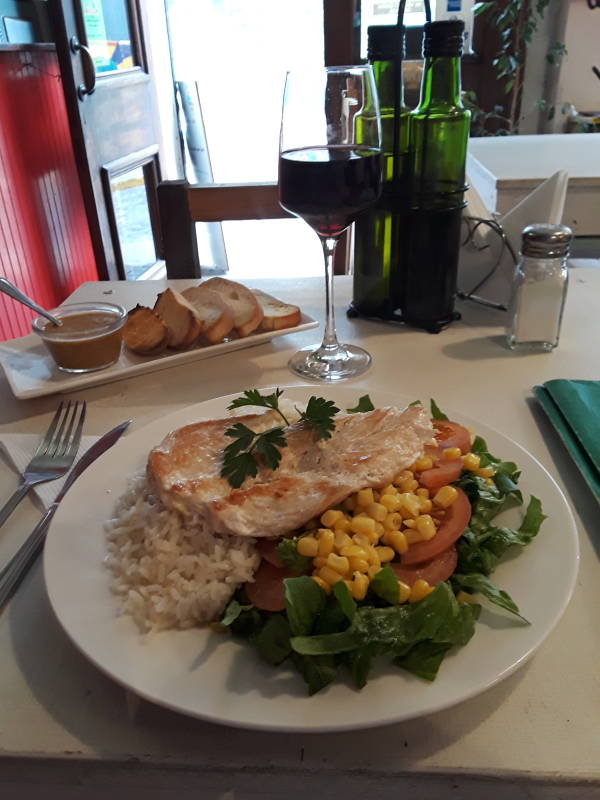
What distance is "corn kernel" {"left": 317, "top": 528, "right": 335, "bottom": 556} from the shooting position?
71cm

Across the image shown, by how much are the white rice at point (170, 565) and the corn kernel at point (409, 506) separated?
0.19 meters

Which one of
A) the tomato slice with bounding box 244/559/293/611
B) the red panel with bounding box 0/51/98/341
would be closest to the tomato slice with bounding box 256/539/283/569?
the tomato slice with bounding box 244/559/293/611

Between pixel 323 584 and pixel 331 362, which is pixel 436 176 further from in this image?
pixel 323 584

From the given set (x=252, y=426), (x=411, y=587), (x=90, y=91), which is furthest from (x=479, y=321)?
(x=90, y=91)

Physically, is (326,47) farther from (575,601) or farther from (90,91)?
(575,601)

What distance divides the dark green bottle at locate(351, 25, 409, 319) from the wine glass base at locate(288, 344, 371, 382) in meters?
0.23

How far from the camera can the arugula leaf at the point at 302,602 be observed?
0.65 metres

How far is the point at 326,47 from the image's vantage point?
3.12m

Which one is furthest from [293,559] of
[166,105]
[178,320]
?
[166,105]

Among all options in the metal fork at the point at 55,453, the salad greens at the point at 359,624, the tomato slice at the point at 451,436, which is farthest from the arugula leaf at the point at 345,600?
the metal fork at the point at 55,453

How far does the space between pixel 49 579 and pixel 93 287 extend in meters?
1.46

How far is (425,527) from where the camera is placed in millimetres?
744

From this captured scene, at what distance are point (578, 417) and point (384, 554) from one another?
0.58 m

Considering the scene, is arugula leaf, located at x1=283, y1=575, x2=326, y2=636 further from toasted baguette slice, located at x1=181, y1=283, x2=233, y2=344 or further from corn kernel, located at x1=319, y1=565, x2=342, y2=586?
toasted baguette slice, located at x1=181, y1=283, x2=233, y2=344
